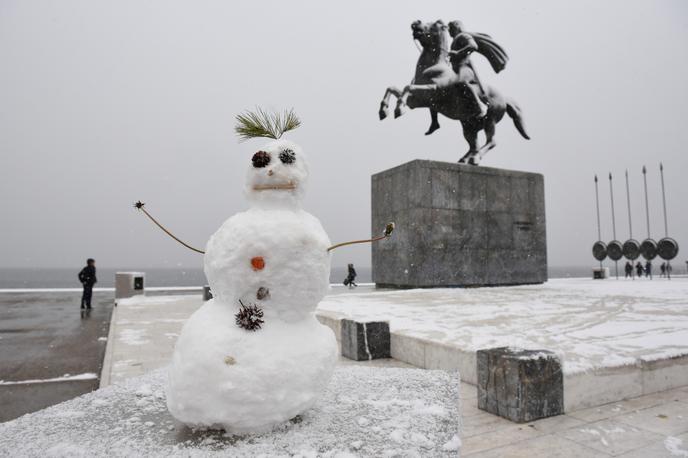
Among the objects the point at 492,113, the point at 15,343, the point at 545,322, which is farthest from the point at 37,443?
the point at 492,113

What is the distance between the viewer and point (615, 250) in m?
27.9

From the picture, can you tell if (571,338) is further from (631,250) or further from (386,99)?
(631,250)

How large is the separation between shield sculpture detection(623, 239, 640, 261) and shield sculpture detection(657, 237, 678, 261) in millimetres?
1544

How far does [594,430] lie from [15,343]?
8631 mm

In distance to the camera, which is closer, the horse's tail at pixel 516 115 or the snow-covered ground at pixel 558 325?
the snow-covered ground at pixel 558 325

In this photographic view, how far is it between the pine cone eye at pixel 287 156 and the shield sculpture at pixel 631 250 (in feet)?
99.4

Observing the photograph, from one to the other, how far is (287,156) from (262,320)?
1.02m

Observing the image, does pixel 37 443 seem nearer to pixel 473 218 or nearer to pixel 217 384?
pixel 217 384

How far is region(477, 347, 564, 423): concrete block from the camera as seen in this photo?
3.06 metres

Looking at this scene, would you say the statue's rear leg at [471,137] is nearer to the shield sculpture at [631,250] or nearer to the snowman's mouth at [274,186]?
the snowman's mouth at [274,186]

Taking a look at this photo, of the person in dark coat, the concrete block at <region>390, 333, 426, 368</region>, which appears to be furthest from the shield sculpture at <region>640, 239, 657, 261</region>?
the person in dark coat

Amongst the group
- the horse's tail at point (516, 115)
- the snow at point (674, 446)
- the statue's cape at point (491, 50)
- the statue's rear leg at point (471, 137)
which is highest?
the statue's cape at point (491, 50)

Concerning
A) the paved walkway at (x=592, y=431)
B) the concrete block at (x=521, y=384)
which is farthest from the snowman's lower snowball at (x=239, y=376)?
the concrete block at (x=521, y=384)

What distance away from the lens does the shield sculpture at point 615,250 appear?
27.5 m
